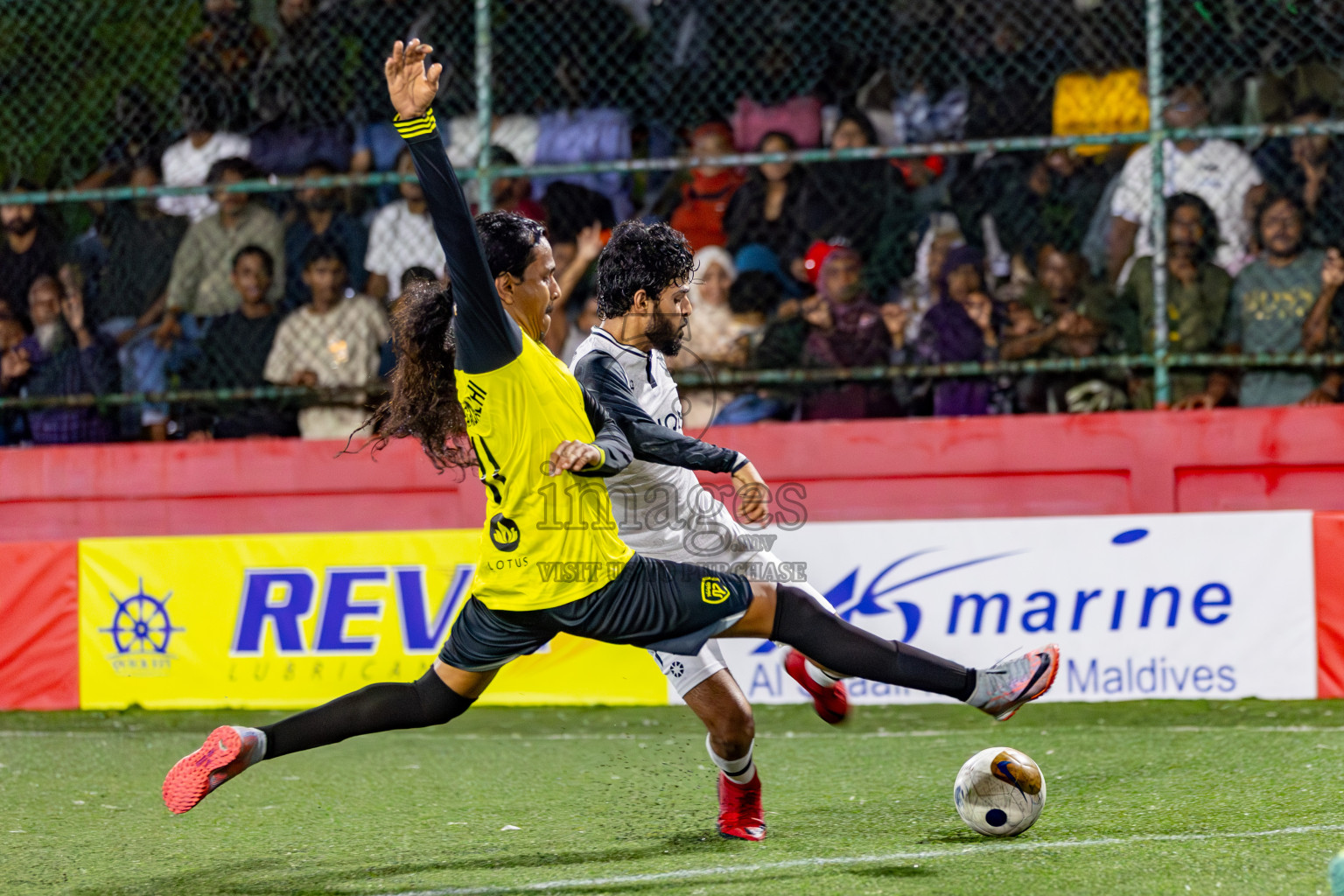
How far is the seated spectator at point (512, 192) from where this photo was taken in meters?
8.40

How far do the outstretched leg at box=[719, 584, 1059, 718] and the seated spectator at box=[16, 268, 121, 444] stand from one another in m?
6.04

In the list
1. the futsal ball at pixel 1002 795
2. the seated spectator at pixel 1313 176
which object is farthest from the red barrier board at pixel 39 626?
the seated spectator at pixel 1313 176

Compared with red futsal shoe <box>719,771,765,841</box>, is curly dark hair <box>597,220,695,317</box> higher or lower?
higher

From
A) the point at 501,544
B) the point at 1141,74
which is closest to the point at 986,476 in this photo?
the point at 1141,74

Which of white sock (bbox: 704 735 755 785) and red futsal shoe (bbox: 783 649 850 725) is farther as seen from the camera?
red futsal shoe (bbox: 783 649 850 725)

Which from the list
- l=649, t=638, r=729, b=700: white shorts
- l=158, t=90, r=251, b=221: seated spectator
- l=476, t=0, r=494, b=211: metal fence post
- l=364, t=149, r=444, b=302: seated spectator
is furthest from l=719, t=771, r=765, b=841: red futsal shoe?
l=158, t=90, r=251, b=221: seated spectator

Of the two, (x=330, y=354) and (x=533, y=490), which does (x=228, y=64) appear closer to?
(x=330, y=354)

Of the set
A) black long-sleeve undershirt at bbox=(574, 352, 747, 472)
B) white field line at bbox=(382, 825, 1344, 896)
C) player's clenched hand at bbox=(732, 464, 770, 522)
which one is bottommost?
white field line at bbox=(382, 825, 1344, 896)

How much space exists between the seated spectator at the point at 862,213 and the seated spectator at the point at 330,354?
2466 millimetres

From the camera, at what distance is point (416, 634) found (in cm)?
720

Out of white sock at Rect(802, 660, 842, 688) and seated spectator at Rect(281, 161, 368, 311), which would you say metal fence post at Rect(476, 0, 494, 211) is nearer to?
seated spectator at Rect(281, 161, 368, 311)

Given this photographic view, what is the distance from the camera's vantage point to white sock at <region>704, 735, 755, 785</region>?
410cm

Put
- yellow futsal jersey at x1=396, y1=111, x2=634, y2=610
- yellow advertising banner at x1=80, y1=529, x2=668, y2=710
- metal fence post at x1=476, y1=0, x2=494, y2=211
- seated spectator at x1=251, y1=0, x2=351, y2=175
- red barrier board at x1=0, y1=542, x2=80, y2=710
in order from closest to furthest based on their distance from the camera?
yellow futsal jersey at x1=396, y1=111, x2=634, y2=610
yellow advertising banner at x1=80, y1=529, x2=668, y2=710
red barrier board at x1=0, y1=542, x2=80, y2=710
metal fence post at x1=476, y1=0, x2=494, y2=211
seated spectator at x1=251, y1=0, x2=351, y2=175

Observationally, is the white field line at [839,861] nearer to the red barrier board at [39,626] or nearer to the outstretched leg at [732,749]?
the outstretched leg at [732,749]
